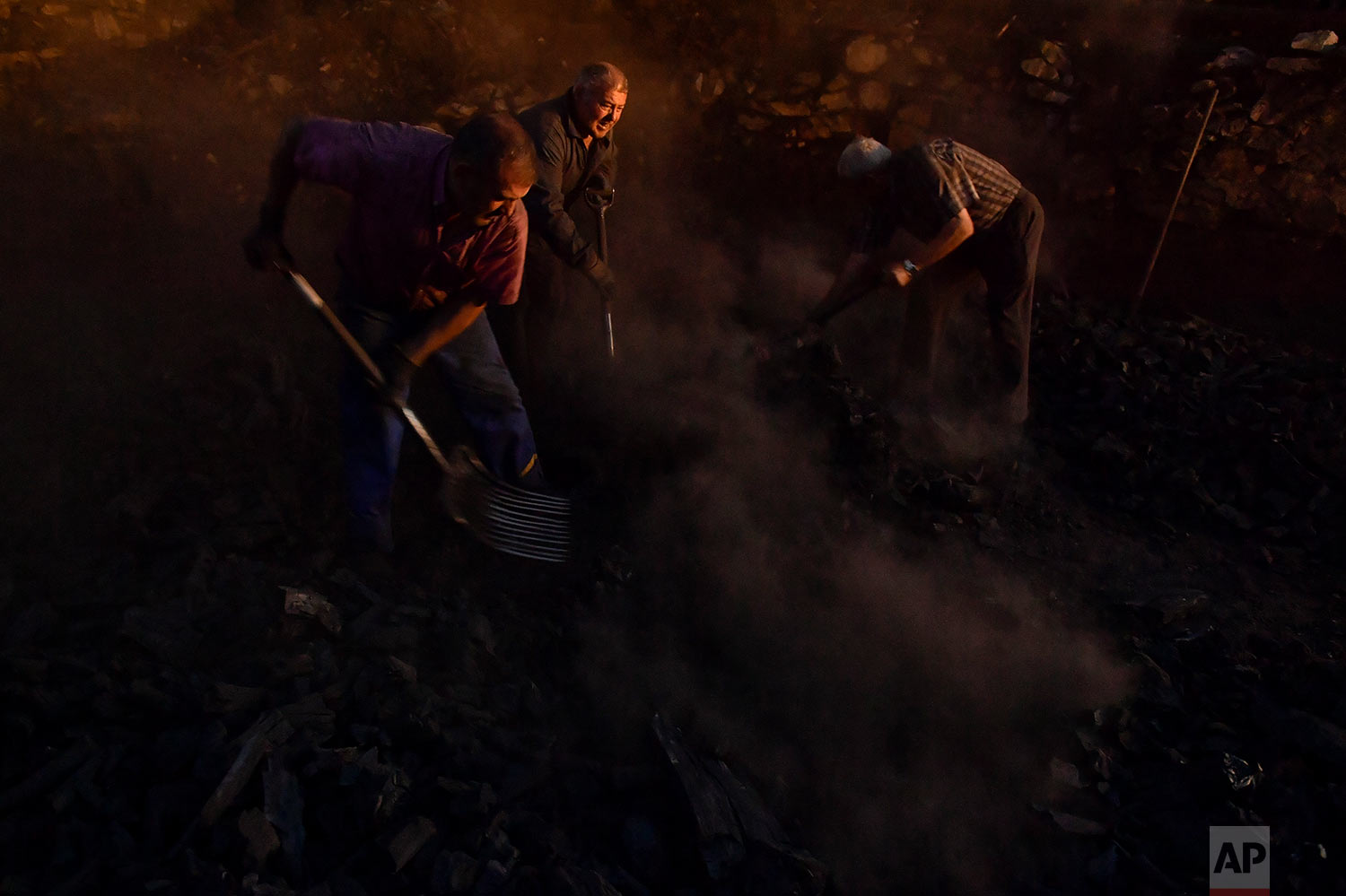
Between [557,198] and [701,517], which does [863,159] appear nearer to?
[557,198]

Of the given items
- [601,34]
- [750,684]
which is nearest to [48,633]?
[750,684]

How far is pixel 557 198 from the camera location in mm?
4277

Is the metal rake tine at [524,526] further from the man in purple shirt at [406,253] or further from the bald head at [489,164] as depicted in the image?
the bald head at [489,164]

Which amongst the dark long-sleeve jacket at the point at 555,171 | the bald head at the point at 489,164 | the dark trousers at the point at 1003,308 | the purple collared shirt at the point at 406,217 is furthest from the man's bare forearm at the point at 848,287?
the bald head at the point at 489,164

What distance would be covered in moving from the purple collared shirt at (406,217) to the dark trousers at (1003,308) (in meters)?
2.71

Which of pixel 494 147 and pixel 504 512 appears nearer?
pixel 494 147

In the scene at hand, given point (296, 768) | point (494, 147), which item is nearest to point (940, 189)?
point (494, 147)

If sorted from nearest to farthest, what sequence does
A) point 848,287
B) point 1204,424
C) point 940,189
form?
point 940,189 < point 848,287 < point 1204,424

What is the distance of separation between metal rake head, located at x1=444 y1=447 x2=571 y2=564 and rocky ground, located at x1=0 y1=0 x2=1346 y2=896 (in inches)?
8.4

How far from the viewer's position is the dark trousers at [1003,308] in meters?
4.61

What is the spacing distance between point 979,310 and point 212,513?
17.8 ft

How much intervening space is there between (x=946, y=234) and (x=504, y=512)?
8.52 feet

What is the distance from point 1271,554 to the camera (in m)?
4.84

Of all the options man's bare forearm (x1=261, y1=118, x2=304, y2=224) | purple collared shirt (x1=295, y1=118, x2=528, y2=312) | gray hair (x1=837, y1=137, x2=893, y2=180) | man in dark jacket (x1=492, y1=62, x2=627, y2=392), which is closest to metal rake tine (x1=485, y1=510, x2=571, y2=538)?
purple collared shirt (x1=295, y1=118, x2=528, y2=312)
